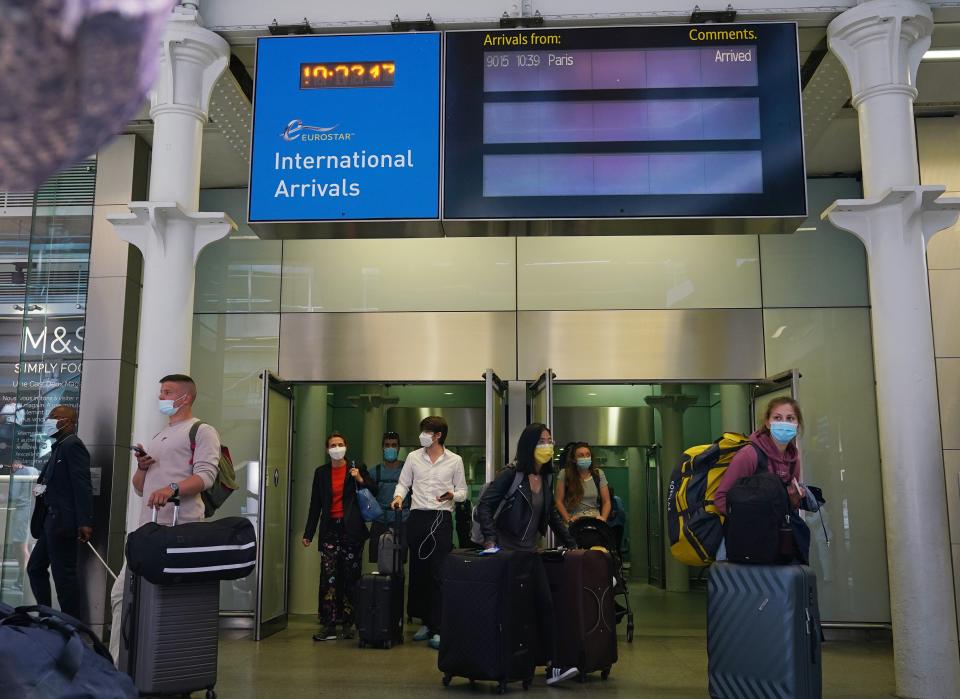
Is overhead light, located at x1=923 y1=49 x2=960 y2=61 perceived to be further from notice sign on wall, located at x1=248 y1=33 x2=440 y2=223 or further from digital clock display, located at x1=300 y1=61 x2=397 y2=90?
digital clock display, located at x1=300 y1=61 x2=397 y2=90

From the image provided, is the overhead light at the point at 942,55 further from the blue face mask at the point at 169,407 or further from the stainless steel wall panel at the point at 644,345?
the blue face mask at the point at 169,407

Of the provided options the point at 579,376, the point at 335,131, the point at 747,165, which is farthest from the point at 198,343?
the point at 747,165

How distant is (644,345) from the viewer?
8742 millimetres

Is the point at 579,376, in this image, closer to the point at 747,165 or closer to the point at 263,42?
the point at 747,165

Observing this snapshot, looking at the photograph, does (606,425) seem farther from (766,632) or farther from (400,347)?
(766,632)

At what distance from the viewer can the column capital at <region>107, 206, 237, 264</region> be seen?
5.94m

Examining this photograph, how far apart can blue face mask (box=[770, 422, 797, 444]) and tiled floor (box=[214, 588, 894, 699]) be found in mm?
1692

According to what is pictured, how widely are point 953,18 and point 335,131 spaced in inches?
161

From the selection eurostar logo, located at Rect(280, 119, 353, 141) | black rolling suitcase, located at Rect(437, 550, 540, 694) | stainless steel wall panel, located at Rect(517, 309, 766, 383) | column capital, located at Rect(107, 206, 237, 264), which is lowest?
black rolling suitcase, located at Rect(437, 550, 540, 694)

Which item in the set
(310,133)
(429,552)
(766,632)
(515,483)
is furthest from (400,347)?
(766,632)

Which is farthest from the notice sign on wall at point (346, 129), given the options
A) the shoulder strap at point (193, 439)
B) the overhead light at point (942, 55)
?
the overhead light at point (942, 55)

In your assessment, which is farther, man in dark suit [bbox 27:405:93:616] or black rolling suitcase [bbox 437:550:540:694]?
man in dark suit [bbox 27:405:93:616]

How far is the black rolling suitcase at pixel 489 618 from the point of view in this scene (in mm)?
5336

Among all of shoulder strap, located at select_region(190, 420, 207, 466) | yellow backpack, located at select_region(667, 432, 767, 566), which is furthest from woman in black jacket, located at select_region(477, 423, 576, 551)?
shoulder strap, located at select_region(190, 420, 207, 466)
